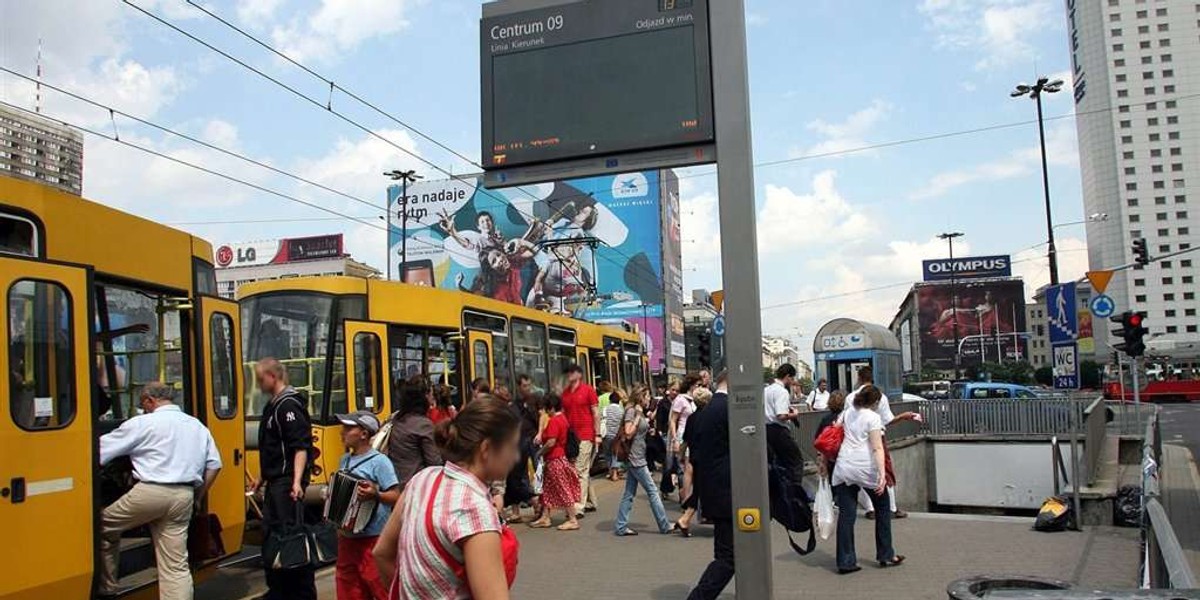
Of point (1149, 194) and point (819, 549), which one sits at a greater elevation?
point (1149, 194)

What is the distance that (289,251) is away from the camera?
94.1m

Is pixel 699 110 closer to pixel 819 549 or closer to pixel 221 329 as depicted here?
pixel 221 329

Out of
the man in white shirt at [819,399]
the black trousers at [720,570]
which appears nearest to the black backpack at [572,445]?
the black trousers at [720,570]

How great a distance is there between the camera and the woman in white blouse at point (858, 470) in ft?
26.9

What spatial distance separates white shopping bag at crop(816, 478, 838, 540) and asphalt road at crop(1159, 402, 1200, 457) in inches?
748

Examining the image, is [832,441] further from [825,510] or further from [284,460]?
[284,460]

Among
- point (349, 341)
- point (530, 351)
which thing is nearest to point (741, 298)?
point (349, 341)

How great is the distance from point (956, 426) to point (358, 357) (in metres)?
13.2

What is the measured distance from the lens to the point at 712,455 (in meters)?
6.58

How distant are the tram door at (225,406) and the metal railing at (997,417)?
49.6 ft

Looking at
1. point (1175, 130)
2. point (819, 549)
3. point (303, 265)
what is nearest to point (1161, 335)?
point (1175, 130)

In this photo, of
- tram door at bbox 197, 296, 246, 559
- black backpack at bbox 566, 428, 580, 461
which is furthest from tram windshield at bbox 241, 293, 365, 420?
tram door at bbox 197, 296, 246, 559

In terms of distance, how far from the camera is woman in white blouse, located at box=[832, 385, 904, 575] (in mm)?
8211

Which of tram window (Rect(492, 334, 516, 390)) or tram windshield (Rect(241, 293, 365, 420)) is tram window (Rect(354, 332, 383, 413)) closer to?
tram windshield (Rect(241, 293, 365, 420))
